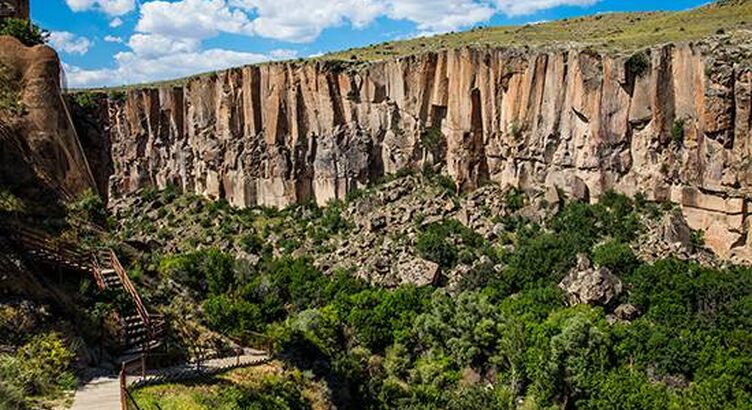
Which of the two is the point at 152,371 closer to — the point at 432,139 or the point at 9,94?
the point at 9,94

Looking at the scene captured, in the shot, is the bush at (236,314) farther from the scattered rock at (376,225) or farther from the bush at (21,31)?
the bush at (21,31)

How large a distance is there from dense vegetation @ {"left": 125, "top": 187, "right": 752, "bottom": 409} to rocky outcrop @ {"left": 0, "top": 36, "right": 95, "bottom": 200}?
8.81m

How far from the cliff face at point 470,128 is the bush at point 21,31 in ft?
138

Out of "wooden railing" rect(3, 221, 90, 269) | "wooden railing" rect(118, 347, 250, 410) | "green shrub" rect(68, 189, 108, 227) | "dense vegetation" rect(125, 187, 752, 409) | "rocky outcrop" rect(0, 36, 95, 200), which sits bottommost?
"dense vegetation" rect(125, 187, 752, 409)

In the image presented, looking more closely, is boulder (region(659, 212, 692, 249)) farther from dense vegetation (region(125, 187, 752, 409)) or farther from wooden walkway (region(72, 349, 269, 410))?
wooden walkway (region(72, 349, 269, 410))

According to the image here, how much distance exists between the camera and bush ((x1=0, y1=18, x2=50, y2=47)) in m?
25.0

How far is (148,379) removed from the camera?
20578mm

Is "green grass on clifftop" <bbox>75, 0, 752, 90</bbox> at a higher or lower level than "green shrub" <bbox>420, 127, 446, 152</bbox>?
higher

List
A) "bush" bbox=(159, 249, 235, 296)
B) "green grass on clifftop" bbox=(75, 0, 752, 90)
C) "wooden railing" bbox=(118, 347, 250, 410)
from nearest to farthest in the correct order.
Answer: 1. "wooden railing" bbox=(118, 347, 250, 410)
2. "bush" bbox=(159, 249, 235, 296)
3. "green grass on clifftop" bbox=(75, 0, 752, 90)

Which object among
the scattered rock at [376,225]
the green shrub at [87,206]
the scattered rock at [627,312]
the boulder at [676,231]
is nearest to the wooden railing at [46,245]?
the green shrub at [87,206]

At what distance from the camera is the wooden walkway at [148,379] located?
17.4 meters

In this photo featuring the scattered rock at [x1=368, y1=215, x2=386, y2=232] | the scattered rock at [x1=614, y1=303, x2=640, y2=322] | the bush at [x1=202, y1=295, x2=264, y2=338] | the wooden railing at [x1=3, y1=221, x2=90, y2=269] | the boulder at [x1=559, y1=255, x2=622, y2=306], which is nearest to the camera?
the wooden railing at [x1=3, y1=221, x2=90, y2=269]

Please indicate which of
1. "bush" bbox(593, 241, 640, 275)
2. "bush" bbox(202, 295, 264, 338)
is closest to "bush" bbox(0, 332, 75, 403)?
"bush" bbox(202, 295, 264, 338)

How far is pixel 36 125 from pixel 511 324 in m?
32.0
